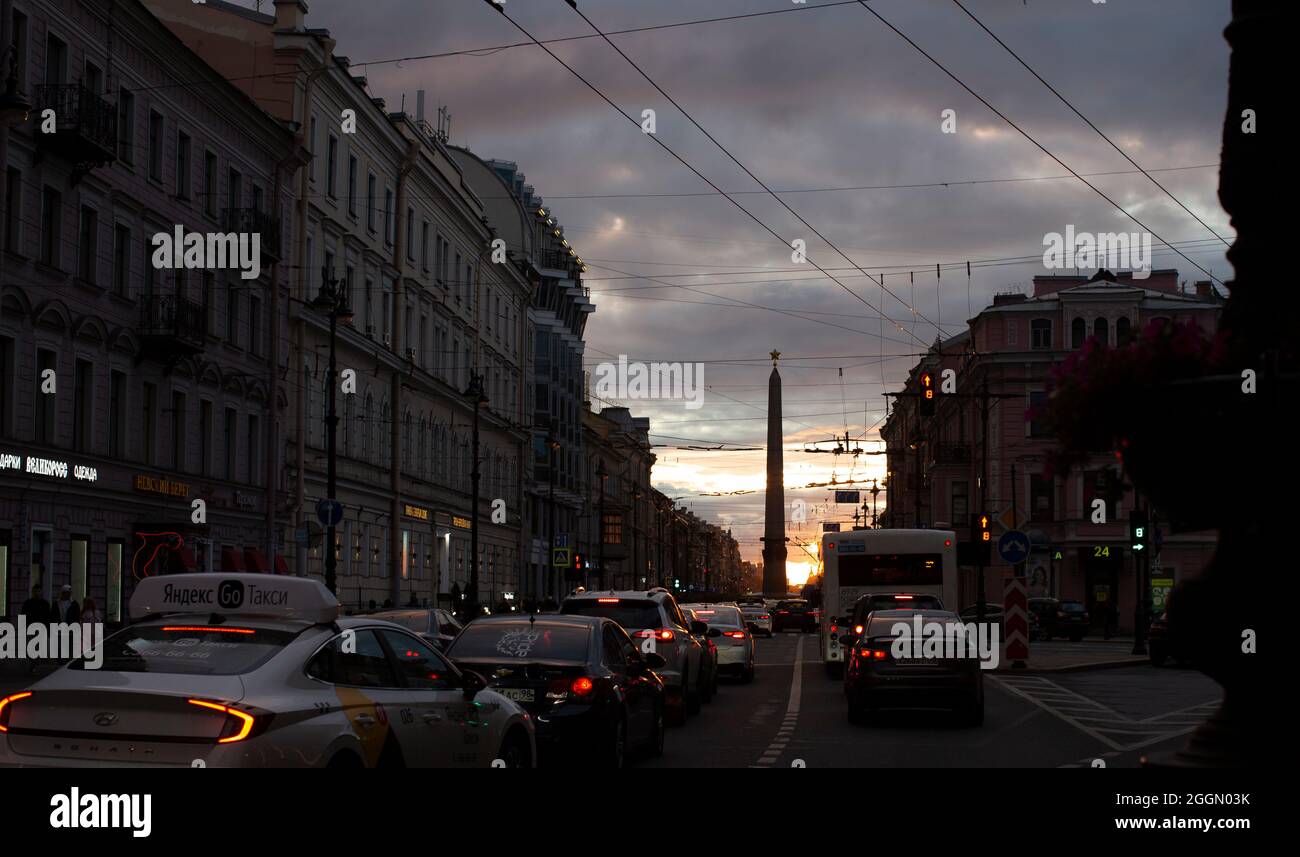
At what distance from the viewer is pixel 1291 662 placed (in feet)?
20.3

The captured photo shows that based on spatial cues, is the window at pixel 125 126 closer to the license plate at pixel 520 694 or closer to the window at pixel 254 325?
the window at pixel 254 325

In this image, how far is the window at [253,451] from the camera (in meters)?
45.1

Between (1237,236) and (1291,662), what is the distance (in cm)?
177

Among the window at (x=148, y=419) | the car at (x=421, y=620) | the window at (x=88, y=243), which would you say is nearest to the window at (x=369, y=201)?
the window at (x=148, y=419)

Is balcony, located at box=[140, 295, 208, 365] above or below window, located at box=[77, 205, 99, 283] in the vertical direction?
below

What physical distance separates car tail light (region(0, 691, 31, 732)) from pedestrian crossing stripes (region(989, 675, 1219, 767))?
10.6m

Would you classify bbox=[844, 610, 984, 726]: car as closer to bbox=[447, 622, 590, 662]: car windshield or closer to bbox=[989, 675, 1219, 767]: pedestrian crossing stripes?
bbox=[989, 675, 1219, 767]: pedestrian crossing stripes

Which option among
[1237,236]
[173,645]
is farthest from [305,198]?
[1237,236]

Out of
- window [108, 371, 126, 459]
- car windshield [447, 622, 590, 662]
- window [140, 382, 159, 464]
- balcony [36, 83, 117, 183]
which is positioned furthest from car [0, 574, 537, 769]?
window [140, 382, 159, 464]

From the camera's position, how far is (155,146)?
38.8 metres

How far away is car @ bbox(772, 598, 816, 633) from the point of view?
80812 millimetres

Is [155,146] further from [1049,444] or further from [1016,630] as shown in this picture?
[1049,444]

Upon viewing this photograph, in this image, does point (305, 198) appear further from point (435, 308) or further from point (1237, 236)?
point (1237, 236)

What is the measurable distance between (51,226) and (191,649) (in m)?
26.6
